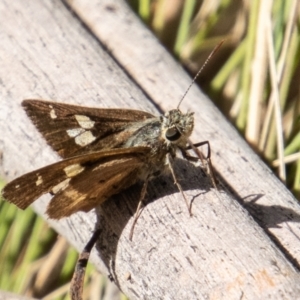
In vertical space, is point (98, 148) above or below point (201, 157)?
above

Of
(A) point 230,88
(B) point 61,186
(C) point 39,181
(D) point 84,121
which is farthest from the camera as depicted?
(A) point 230,88

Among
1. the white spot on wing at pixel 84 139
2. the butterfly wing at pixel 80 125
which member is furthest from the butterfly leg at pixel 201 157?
the white spot on wing at pixel 84 139

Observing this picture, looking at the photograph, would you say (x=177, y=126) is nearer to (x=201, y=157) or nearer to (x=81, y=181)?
(x=201, y=157)

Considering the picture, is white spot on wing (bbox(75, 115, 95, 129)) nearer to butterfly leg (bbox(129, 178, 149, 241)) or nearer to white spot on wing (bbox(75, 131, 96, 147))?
white spot on wing (bbox(75, 131, 96, 147))

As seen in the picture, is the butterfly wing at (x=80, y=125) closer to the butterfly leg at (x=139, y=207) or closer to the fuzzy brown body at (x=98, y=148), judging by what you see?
the fuzzy brown body at (x=98, y=148)

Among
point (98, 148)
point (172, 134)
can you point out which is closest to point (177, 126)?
point (172, 134)

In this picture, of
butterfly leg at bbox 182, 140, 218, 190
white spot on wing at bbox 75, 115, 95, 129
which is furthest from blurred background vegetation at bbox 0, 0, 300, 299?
white spot on wing at bbox 75, 115, 95, 129
